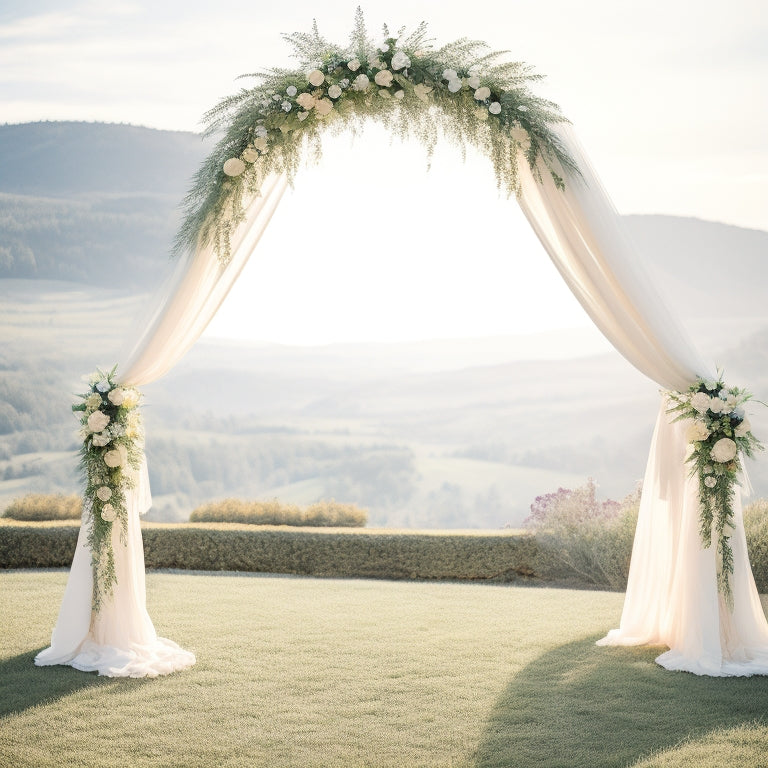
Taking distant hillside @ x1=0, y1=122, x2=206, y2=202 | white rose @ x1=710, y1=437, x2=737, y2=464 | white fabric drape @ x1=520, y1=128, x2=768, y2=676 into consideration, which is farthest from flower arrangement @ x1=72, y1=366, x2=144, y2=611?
distant hillside @ x1=0, y1=122, x2=206, y2=202

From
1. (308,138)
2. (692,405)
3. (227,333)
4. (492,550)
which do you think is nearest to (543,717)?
(692,405)

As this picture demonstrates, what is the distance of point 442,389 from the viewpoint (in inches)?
696

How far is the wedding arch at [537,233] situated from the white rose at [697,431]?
13 millimetres

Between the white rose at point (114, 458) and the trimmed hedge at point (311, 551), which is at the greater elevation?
the white rose at point (114, 458)

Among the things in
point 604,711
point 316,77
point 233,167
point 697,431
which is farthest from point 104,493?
point 697,431

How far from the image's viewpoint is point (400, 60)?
4.75 meters

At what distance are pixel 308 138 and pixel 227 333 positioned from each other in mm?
10291

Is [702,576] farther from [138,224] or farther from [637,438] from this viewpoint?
[138,224]

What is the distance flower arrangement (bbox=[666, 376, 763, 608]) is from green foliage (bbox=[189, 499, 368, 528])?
18.6 ft

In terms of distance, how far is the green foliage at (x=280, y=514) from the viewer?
9.83 m

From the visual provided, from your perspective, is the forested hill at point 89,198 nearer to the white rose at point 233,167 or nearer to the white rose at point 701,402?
the white rose at point 233,167

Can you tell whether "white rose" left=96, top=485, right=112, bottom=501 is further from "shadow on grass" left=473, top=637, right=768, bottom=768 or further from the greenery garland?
"shadow on grass" left=473, top=637, right=768, bottom=768

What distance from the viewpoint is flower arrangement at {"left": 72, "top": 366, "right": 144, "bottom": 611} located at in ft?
15.6

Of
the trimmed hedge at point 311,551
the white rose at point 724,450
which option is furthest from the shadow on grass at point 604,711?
the trimmed hedge at point 311,551
